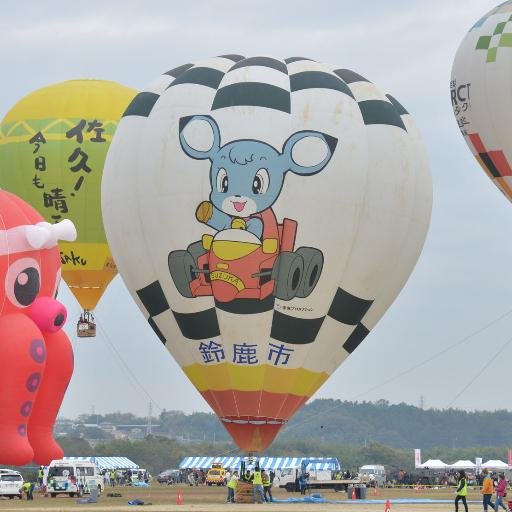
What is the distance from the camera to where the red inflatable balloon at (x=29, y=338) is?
70.3ft

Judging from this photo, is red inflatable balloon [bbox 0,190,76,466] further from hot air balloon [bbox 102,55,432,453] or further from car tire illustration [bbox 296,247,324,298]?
car tire illustration [bbox 296,247,324,298]

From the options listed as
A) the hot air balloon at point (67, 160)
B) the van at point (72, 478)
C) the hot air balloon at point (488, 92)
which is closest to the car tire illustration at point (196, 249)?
the hot air balloon at point (488, 92)

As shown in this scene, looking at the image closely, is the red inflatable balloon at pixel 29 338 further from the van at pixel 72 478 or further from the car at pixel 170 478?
the car at pixel 170 478

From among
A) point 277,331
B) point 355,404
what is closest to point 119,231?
point 277,331

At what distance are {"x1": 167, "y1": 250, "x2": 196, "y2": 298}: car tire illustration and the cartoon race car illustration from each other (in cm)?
7

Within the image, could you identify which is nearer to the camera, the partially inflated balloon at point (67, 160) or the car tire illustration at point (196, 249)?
the car tire illustration at point (196, 249)

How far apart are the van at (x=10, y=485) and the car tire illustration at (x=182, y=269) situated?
442 inches

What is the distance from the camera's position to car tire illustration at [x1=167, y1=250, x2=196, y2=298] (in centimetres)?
2773

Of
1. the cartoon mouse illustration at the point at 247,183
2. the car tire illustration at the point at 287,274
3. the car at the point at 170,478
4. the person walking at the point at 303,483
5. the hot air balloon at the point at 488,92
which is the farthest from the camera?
the car at the point at 170,478

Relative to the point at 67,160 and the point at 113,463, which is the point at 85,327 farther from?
the point at 113,463

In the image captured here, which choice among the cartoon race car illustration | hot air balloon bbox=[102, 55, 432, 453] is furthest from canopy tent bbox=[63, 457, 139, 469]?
the cartoon race car illustration

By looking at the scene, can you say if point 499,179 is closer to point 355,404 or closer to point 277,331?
point 277,331

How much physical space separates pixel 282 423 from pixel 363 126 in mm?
5698

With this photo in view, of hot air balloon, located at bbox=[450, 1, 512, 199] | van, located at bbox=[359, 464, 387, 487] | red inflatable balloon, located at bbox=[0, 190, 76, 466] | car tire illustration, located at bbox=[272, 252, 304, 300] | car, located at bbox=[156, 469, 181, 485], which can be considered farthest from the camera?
car, located at bbox=[156, 469, 181, 485]
